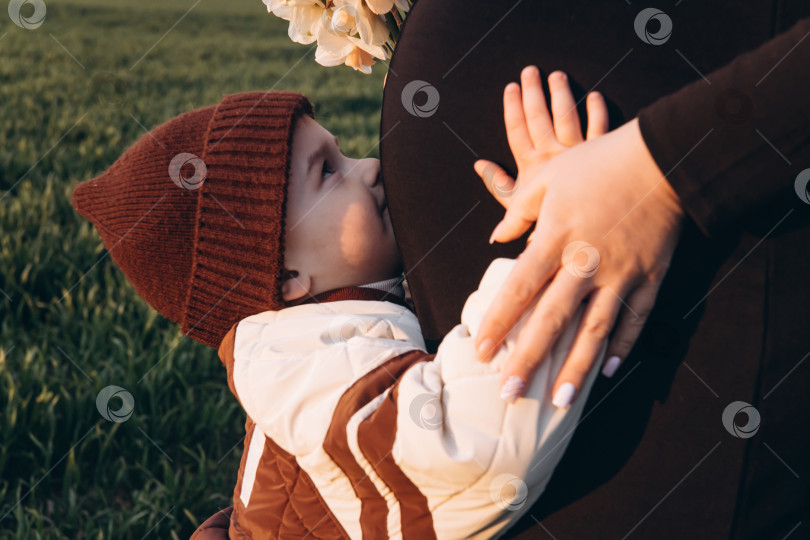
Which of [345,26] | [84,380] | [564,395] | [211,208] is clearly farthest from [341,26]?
[84,380]

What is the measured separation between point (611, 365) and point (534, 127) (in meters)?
0.35

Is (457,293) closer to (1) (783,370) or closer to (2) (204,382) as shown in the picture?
(1) (783,370)

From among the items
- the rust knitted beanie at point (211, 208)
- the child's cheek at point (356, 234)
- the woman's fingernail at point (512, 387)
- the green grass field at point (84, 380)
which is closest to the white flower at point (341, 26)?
the rust knitted beanie at point (211, 208)

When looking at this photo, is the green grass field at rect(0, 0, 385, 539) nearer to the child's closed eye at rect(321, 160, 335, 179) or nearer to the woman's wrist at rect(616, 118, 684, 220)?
the child's closed eye at rect(321, 160, 335, 179)

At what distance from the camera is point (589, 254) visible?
85cm

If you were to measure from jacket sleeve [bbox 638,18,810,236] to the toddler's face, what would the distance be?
0.77m

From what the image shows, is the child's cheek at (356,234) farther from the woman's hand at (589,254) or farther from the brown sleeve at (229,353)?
the woman's hand at (589,254)

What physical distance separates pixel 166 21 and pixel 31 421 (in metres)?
14.6

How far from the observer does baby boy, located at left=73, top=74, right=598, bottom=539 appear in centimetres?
95

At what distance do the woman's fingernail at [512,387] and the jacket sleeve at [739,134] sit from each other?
298 mm

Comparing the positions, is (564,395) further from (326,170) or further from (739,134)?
(326,170)

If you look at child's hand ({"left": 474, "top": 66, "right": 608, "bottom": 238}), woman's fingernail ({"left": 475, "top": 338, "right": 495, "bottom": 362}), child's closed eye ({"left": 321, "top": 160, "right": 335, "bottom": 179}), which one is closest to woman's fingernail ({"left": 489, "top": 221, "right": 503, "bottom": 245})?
child's hand ({"left": 474, "top": 66, "right": 608, "bottom": 238})

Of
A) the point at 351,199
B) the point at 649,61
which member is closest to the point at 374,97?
the point at 351,199

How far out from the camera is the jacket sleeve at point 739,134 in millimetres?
766
